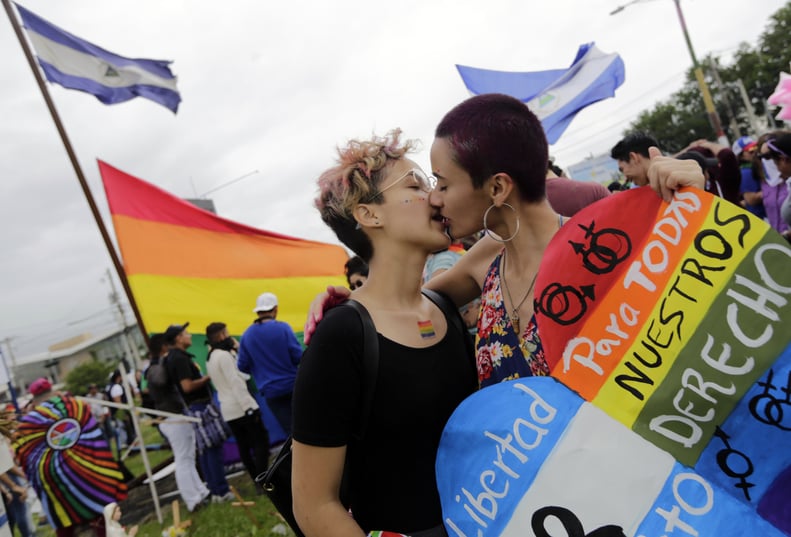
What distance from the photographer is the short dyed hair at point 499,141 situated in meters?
1.50

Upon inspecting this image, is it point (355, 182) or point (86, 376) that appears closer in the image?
point (355, 182)

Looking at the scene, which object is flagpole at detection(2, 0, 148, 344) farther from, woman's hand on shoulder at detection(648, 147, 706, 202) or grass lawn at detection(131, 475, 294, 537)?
woman's hand on shoulder at detection(648, 147, 706, 202)

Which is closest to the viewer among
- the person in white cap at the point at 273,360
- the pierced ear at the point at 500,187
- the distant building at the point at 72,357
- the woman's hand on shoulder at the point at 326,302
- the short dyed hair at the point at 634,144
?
the pierced ear at the point at 500,187

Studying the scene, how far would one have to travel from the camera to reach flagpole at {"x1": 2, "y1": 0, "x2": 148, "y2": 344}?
6.18 m

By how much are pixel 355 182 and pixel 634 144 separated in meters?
2.54

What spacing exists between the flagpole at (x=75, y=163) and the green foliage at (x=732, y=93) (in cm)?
3498

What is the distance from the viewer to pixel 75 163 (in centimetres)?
632

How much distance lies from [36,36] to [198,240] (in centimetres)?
310

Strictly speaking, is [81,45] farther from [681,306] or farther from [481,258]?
[681,306]

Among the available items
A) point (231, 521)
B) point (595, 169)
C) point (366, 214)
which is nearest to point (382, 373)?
point (366, 214)

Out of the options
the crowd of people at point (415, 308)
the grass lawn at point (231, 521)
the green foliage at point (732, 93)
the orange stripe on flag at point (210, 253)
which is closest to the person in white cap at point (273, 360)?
the grass lawn at point (231, 521)

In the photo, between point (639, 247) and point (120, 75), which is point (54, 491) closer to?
point (639, 247)

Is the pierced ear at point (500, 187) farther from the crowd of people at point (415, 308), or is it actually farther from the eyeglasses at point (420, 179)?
the eyeglasses at point (420, 179)

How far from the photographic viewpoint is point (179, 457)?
6.23 metres
